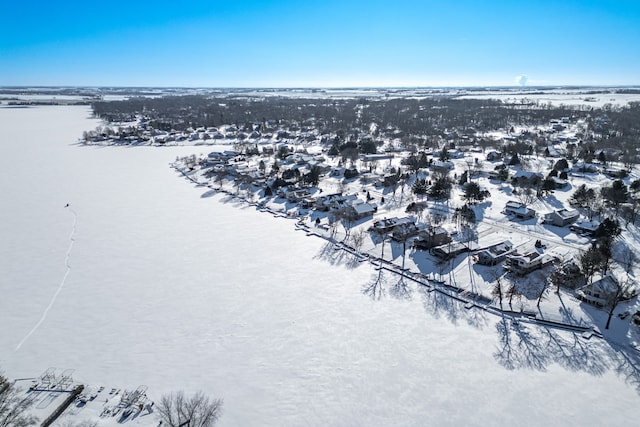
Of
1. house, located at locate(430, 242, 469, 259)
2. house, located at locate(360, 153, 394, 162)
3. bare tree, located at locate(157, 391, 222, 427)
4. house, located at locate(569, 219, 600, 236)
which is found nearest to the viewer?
bare tree, located at locate(157, 391, 222, 427)

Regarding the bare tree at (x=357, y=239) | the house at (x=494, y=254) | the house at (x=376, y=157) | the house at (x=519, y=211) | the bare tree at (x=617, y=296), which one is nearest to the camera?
the bare tree at (x=617, y=296)

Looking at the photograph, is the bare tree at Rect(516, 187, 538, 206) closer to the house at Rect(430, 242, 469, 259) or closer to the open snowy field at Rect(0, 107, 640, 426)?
the house at Rect(430, 242, 469, 259)

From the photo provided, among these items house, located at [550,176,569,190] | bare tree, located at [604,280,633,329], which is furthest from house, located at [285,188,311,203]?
house, located at [550,176,569,190]

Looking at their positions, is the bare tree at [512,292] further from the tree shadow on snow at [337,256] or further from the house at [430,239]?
the tree shadow on snow at [337,256]

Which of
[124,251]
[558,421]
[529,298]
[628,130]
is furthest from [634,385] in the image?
[628,130]

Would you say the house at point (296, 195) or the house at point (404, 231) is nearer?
the house at point (404, 231)

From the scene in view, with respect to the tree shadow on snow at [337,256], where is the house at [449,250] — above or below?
above

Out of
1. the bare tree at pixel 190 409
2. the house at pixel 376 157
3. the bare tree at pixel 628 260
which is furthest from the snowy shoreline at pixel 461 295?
the house at pixel 376 157
